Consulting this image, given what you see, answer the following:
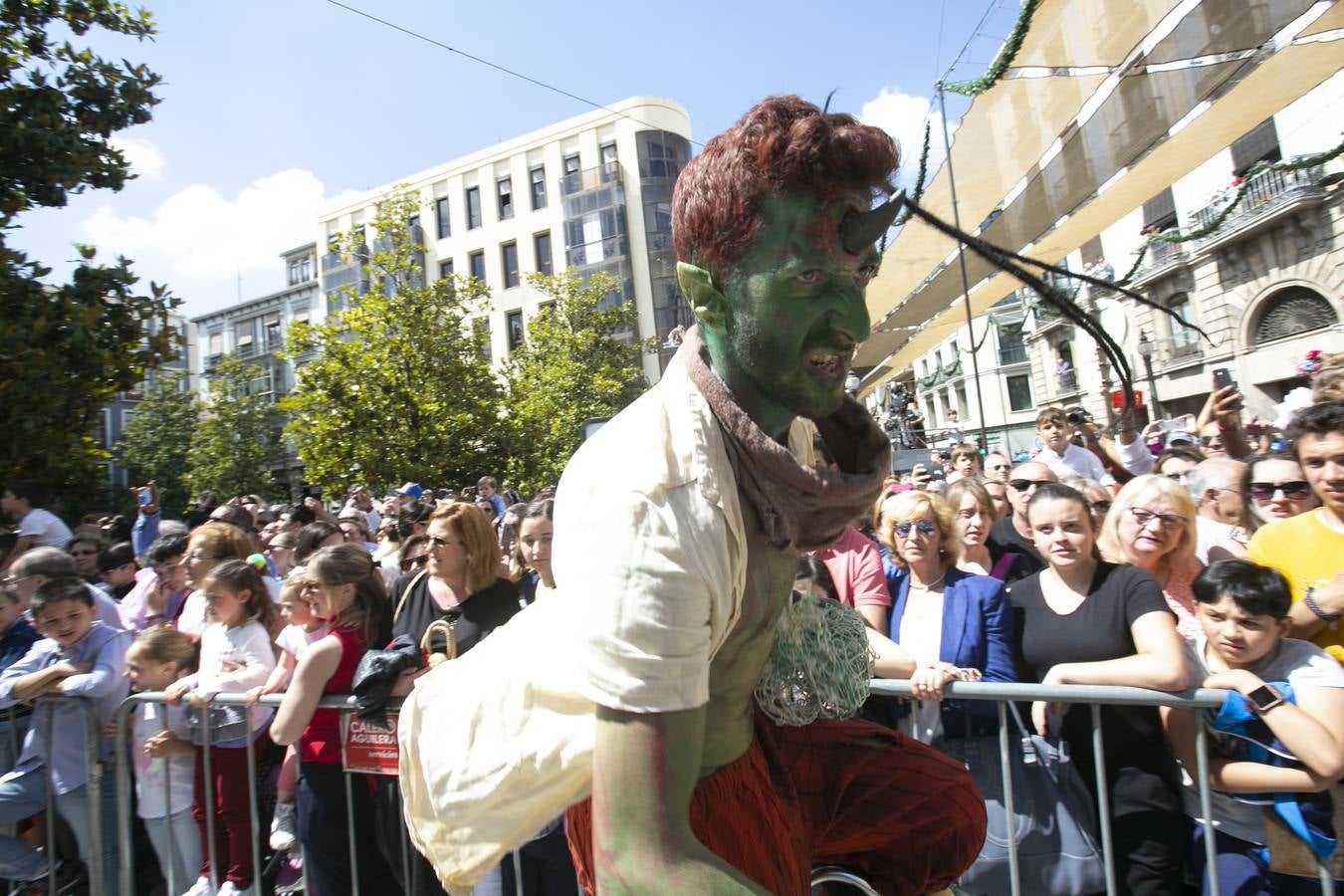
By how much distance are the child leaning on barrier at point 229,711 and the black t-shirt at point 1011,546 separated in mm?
3578

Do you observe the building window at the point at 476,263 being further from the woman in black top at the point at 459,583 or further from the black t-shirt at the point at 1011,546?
the woman in black top at the point at 459,583

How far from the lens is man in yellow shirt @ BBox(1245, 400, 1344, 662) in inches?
98.6

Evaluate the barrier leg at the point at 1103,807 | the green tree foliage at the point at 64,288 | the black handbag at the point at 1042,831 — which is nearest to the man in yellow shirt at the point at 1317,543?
the barrier leg at the point at 1103,807

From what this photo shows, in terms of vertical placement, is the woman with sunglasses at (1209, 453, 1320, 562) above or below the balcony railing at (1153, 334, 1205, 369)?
below

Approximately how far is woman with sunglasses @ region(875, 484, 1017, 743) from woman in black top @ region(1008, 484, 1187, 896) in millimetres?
126

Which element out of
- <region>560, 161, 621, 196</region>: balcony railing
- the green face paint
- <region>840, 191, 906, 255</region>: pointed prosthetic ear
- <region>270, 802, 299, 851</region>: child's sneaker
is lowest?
<region>270, 802, 299, 851</region>: child's sneaker

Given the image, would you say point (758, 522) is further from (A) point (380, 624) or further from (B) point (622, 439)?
(A) point (380, 624)

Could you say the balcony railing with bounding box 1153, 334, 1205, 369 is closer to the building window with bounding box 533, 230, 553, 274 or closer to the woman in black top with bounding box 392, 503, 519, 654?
the building window with bounding box 533, 230, 553, 274

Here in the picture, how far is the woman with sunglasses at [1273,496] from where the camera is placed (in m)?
3.30

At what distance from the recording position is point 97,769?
3.42 metres

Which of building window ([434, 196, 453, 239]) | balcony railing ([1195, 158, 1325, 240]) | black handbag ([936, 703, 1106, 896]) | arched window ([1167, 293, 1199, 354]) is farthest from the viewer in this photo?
building window ([434, 196, 453, 239])

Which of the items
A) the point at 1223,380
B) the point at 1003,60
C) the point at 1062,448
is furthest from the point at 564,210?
the point at 1223,380

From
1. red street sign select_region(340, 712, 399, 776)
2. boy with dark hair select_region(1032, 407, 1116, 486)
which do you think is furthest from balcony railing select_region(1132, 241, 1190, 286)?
red street sign select_region(340, 712, 399, 776)

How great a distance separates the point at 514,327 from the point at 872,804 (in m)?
33.5
